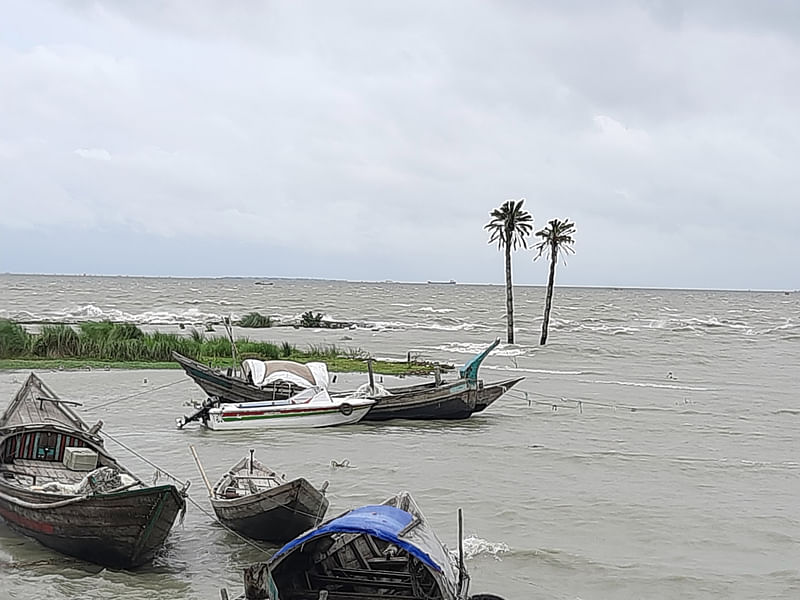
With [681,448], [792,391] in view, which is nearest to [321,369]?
[681,448]

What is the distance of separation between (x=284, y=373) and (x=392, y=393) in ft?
9.28

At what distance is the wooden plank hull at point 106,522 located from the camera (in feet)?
31.8

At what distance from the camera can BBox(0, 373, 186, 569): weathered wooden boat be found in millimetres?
9742

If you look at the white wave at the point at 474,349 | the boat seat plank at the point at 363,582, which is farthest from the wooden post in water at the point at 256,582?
the white wave at the point at 474,349

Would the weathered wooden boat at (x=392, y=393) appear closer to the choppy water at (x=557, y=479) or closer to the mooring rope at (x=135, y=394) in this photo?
the choppy water at (x=557, y=479)

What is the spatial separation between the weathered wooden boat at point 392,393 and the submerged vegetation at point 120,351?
8.30 metres

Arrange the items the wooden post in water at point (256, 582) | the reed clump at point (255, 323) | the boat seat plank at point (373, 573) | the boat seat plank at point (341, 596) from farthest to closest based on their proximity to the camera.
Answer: the reed clump at point (255, 323), the boat seat plank at point (373, 573), the boat seat plank at point (341, 596), the wooden post in water at point (256, 582)

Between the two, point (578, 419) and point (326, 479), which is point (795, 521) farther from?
point (578, 419)

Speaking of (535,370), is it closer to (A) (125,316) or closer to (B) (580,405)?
(B) (580,405)

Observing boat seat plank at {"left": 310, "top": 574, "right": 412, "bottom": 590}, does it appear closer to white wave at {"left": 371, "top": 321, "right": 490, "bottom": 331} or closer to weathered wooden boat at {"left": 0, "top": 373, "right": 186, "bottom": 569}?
weathered wooden boat at {"left": 0, "top": 373, "right": 186, "bottom": 569}

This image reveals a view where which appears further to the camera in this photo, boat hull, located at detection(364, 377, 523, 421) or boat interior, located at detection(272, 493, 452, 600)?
boat hull, located at detection(364, 377, 523, 421)

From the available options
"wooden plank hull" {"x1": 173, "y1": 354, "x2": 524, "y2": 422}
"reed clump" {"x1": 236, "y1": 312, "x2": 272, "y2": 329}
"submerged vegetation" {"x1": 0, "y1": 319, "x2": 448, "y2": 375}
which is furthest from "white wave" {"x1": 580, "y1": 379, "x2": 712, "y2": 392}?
"reed clump" {"x1": 236, "y1": 312, "x2": 272, "y2": 329}

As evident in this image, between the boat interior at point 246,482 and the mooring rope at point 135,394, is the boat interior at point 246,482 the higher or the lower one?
the higher one

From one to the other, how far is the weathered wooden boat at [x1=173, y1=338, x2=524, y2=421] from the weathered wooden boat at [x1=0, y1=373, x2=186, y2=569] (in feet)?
27.2
